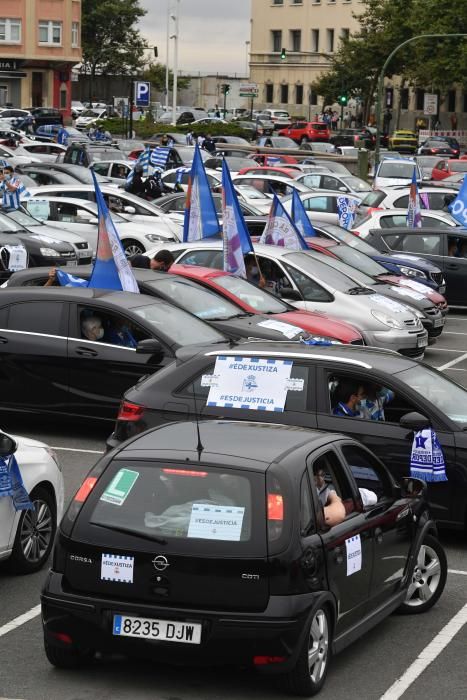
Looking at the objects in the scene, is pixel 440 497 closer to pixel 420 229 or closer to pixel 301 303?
pixel 301 303

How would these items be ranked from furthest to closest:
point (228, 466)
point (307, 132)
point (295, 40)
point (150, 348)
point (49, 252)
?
1. point (295, 40)
2. point (307, 132)
3. point (49, 252)
4. point (150, 348)
5. point (228, 466)

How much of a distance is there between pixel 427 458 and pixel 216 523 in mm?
3650

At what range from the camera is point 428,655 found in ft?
26.2

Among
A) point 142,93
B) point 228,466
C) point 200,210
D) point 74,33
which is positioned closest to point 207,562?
point 228,466

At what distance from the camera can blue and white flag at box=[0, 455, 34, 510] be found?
28.7 ft

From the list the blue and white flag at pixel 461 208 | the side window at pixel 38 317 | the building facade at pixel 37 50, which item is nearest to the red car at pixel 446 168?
the blue and white flag at pixel 461 208

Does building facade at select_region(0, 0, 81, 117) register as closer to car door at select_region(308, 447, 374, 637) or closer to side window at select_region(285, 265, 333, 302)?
side window at select_region(285, 265, 333, 302)

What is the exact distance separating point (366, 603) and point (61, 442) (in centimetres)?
651

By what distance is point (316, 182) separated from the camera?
39344mm

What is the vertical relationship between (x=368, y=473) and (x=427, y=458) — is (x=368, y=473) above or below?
above

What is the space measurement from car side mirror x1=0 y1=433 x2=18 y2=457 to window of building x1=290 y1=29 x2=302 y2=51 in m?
112

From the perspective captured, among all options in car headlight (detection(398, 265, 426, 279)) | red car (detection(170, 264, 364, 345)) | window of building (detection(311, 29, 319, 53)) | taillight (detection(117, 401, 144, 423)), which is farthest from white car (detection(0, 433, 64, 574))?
window of building (detection(311, 29, 319, 53))

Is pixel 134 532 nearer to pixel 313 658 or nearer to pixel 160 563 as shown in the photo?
pixel 160 563

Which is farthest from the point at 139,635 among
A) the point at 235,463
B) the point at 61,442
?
the point at 61,442
